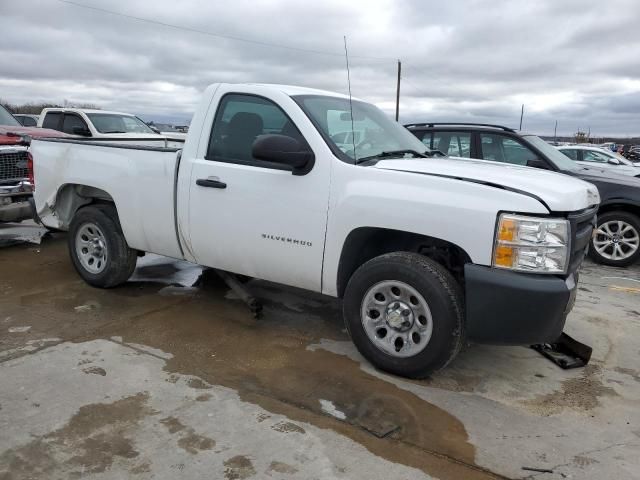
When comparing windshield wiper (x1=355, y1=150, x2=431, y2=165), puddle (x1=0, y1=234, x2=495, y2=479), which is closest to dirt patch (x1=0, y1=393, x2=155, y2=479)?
puddle (x1=0, y1=234, x2=495, y2=479)

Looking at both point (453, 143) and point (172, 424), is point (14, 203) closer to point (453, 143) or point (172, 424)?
point (172, 424)

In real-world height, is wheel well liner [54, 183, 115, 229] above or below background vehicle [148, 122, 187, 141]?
below

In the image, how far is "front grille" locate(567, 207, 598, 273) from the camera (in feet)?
11.2

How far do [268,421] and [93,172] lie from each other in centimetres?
323

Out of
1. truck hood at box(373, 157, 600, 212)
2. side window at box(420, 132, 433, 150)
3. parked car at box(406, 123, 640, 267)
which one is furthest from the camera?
side window at box(420, 132, 433, 150)

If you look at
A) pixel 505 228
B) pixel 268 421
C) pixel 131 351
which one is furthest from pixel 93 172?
Result: pixel 505 228

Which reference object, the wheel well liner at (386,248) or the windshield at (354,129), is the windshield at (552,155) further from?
the wheel well liner at (386,248)

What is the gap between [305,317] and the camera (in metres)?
4.98

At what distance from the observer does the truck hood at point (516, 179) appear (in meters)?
3.37

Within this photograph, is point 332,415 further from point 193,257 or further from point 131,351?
point 193,257

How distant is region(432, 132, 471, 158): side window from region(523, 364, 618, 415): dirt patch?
13.9 feet

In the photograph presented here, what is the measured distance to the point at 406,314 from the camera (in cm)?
368

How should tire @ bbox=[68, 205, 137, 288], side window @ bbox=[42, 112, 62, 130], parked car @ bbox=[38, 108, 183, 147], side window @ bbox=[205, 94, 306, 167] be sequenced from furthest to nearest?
side window @ bbox=[42, 112, 62, 130] → parked car @ bbox=[38, 108, 183, 147] → tire @ bbox=[68, 205, 137, 288] → side window @ bbox=[205, 94, 306, 167]

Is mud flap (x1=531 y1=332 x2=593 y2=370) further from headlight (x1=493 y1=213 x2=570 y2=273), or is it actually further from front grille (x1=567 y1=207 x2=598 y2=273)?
headlight (x1=493 y1=213 x2=570 y2=273)
